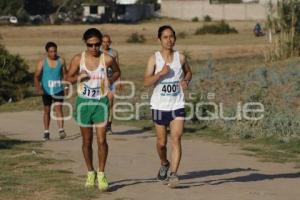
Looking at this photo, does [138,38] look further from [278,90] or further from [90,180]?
[90,180]

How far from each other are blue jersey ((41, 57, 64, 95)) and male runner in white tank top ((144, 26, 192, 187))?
5609 millimetres

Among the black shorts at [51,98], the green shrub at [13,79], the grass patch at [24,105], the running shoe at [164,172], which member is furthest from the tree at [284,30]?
the running shoe at [164,172]

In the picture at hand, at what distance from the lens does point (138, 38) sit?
62531mm

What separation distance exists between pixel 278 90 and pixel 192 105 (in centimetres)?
225

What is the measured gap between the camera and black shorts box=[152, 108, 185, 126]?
10.1 m

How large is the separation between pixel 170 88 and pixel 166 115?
1.06ft

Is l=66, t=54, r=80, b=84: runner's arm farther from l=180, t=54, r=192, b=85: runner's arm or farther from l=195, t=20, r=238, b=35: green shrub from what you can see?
l=195, t=20, r=238, b=35: green shrub

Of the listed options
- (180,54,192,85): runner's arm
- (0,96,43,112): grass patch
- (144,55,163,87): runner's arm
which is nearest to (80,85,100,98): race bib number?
(144,55,163,87): runner's arm

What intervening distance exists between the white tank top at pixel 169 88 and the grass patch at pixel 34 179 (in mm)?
1255

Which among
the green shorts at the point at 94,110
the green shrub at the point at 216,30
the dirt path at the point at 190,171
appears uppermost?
the green shorts at the point at 94,110

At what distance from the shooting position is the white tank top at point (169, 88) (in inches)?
394

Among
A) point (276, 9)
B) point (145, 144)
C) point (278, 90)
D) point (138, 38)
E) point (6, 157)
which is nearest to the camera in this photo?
point (6, 157)

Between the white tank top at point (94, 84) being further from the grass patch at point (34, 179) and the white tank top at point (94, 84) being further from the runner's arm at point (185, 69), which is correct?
the grass patch at point (34, 179)

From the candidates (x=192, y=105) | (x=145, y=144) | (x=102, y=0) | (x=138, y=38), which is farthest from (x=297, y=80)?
(x=102, y=0)
